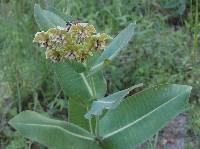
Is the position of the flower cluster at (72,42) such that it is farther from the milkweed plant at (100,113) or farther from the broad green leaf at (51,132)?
the broad green leaf at (51,132)

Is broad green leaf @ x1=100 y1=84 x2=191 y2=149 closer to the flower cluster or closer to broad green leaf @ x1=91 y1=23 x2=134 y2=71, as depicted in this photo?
broad green leaf @ x1=91 y1=23 x2=134 y2=71

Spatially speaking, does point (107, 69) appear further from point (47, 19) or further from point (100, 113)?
point (100, 113)

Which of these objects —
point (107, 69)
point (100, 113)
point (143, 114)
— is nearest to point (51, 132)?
point (100, 113)

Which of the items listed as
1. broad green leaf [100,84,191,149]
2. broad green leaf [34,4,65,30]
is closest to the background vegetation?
broad green leaf [34,4,65,30]

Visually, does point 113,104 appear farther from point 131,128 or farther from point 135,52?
point 135,52

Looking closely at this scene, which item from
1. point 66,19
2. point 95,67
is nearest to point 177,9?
point 66,19

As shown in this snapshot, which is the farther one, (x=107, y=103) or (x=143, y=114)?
(x=143, y=114)

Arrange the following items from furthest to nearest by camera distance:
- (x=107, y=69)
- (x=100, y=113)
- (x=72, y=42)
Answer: (x=107, y=69) < (x=100, y=113) < (x=72, y=42)
